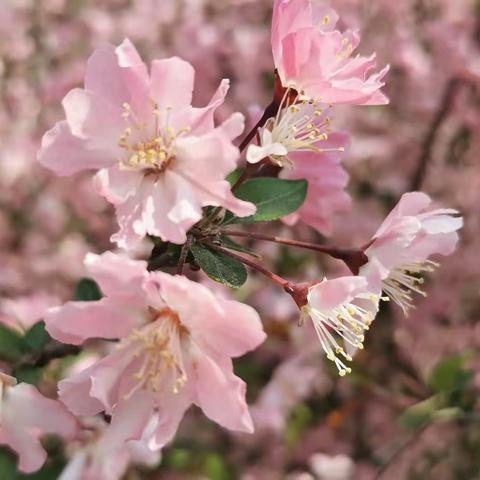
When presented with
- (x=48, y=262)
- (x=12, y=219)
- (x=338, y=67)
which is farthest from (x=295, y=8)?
(x=12, y=219)

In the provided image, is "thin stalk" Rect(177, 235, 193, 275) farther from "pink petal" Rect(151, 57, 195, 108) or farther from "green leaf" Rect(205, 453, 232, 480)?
"green leaf" Rect(205, 453, 232, 480)

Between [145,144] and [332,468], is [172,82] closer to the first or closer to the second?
[145,144]

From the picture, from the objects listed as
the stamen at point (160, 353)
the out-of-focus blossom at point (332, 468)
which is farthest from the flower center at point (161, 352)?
the out-of-focus blossom at point (332, 468)

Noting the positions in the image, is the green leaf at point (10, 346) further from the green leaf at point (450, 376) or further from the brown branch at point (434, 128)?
the brown branch at point (434, 128)

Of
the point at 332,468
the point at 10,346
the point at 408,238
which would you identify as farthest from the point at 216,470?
the point at 408,238

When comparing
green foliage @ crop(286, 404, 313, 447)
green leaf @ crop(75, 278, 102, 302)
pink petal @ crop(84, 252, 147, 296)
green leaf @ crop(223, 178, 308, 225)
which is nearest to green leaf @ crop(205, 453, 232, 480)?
green foliage @ crop(286, 404, 313, 447)
